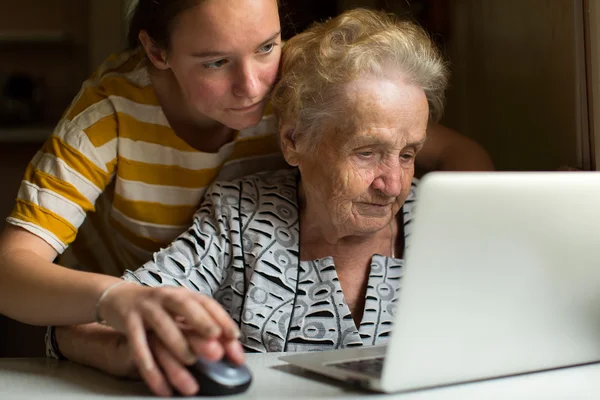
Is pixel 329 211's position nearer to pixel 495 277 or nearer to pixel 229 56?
pixel 229 56

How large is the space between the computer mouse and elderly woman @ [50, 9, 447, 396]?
0.39m

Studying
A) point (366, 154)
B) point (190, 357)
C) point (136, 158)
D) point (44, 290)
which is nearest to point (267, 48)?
point (366, 154)

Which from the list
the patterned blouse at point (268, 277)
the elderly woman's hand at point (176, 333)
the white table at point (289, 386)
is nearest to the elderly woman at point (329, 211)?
the patterned blouse at point (268, 277)

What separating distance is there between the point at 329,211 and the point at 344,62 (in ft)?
0.79

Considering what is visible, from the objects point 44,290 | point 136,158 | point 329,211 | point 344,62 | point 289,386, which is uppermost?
point 344,62

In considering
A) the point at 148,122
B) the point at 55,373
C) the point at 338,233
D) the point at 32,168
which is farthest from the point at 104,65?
the point at 55,373

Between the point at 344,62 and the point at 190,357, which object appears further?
the point at 344,62

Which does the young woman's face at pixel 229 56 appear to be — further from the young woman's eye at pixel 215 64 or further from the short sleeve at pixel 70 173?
the short sleeve at pixel 70 173

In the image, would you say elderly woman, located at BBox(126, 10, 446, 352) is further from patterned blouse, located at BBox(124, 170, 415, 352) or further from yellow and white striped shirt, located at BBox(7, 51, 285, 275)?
yellow and white striped shirt, located at BBox(7, 51, 285, 275)

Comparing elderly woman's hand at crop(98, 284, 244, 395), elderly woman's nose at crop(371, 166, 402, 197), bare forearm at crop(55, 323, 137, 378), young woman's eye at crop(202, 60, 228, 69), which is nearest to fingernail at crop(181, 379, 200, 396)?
elderly woman's hand at crop(98, 284, 244, 395)

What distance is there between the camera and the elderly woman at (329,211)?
1.31 meters

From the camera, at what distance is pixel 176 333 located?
0.92 metres

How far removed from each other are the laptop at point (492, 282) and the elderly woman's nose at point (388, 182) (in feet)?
1.12

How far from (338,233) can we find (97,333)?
0.43 metres
